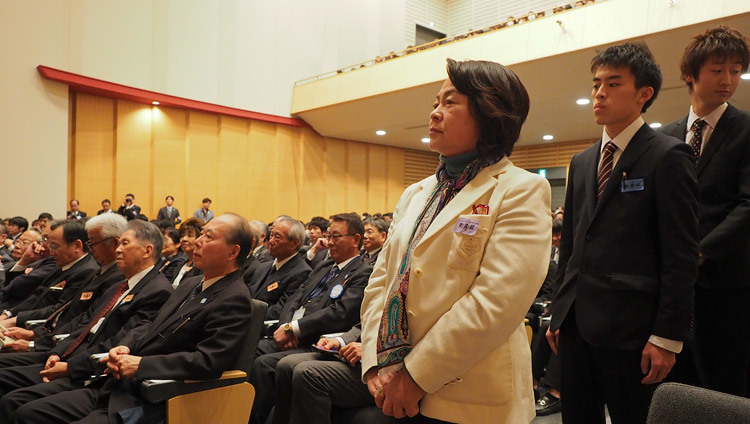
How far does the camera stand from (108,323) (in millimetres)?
2668

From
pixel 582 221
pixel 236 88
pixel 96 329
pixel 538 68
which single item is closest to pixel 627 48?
pixel 582 221

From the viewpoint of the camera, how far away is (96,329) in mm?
2721

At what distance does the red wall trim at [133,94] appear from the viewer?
988 centimetres

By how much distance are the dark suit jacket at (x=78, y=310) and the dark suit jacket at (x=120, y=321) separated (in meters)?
0.22

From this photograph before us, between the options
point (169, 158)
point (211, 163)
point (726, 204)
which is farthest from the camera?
point (211, 163)

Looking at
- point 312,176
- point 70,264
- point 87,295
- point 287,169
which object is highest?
point 287,169

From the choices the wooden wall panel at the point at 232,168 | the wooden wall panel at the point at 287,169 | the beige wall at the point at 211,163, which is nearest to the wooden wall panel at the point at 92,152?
the beige wall at the point at 211,163

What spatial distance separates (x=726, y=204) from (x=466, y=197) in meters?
1.01

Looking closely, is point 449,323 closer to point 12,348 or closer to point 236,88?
point 12,348

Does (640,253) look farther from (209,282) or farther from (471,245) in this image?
(209,282)

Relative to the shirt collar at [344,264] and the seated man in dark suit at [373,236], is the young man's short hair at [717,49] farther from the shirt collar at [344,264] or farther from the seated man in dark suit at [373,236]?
the seated man in dark suit at [373,236]

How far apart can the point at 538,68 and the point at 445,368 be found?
341 inches

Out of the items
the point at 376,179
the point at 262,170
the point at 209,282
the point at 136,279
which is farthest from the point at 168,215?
the point at 209,282

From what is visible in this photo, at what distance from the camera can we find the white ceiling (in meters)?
7.82
